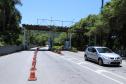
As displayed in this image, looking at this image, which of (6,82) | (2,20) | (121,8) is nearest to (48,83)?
(6,82)

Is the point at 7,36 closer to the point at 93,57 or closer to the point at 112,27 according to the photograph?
the point at 112,27

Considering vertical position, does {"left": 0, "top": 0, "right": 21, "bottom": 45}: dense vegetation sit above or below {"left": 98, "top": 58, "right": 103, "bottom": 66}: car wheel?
above

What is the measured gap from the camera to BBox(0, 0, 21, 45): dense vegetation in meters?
74.0

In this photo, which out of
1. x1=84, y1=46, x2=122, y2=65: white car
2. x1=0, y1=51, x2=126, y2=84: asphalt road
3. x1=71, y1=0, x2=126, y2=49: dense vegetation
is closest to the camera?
x1=0, y1=51, x2=126, y2=84: asphalt road

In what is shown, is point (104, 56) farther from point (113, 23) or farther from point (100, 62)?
point (113, 23)

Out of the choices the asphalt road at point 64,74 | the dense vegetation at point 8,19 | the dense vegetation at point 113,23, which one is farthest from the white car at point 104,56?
the dense vegetation at point 8,19

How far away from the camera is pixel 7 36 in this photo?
293ft

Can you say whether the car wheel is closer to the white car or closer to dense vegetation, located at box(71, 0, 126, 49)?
the white car

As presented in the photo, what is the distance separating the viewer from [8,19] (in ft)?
256

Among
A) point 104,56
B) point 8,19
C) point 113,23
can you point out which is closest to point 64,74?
point 104,56

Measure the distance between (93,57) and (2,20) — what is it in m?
44.9

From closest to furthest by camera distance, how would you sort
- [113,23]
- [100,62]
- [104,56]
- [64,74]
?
[64,74]
[104,56]
[100,62]
[113,23]

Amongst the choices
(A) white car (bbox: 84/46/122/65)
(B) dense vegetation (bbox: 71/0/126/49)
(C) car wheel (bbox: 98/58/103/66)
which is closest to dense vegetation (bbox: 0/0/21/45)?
(B) dense vegetation (bbox: 71/0/126/49)

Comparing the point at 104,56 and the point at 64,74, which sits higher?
the point at 104,56
